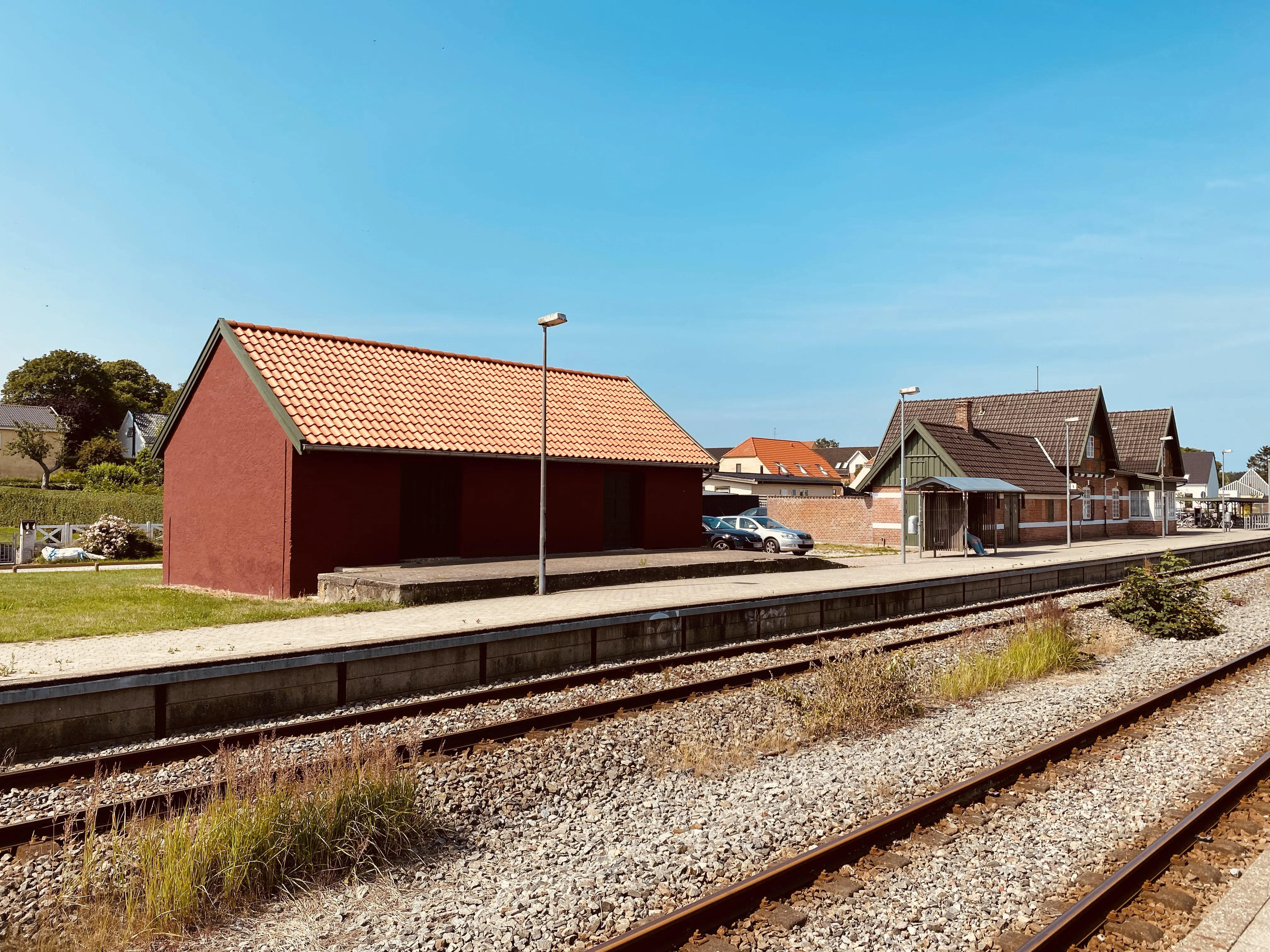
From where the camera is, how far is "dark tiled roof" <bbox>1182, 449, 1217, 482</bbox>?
100438 mm

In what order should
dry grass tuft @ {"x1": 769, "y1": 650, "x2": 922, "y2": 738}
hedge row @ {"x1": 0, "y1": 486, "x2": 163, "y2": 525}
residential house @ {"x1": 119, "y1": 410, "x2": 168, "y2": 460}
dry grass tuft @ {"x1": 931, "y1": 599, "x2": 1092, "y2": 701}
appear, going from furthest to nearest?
residential house @ {"x1": 119, "y1": 410, "x2": 168, "y2": 460} < hedge row @ {"x1": 0, "y1": 486, "x2": 163, "y2": 525} < dry grass tuft @ {"x1": 931, "y1": 599, "x2": 1092, "y2": 701} < dry grass tuft @ {"x1": 769, "y1": 650, "x2": 922, "y2": 738}

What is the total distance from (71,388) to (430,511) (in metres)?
75.9

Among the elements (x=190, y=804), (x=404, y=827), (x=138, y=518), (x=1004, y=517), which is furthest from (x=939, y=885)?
(x=138, y=518)

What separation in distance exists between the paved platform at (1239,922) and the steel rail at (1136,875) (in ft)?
1.28

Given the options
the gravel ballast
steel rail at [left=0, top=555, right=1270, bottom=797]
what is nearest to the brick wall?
steel rail at [left=0, top=555, right=1270, bottom=797]

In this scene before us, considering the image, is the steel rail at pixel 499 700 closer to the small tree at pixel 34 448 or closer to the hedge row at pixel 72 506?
the hedge row at pixel 72 506

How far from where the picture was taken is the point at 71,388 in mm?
78438

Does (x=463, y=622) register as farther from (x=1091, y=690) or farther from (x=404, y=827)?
(x=1091, y=690)

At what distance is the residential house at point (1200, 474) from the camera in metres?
99.6

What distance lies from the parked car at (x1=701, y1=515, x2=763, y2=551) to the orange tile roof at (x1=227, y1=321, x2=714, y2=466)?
675 centimetres

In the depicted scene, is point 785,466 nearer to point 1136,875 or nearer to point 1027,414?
point 1027,414

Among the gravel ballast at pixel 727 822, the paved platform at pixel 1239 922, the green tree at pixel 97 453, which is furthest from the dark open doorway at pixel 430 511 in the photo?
the green tree at pixel 97 453

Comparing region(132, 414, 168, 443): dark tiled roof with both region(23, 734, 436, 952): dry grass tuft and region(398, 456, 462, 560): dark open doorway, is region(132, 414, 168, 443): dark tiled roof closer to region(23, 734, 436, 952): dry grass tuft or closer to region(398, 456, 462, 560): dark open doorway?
region(398, 456, 462, 560): dark open doorway

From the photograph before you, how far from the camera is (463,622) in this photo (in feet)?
40.7
